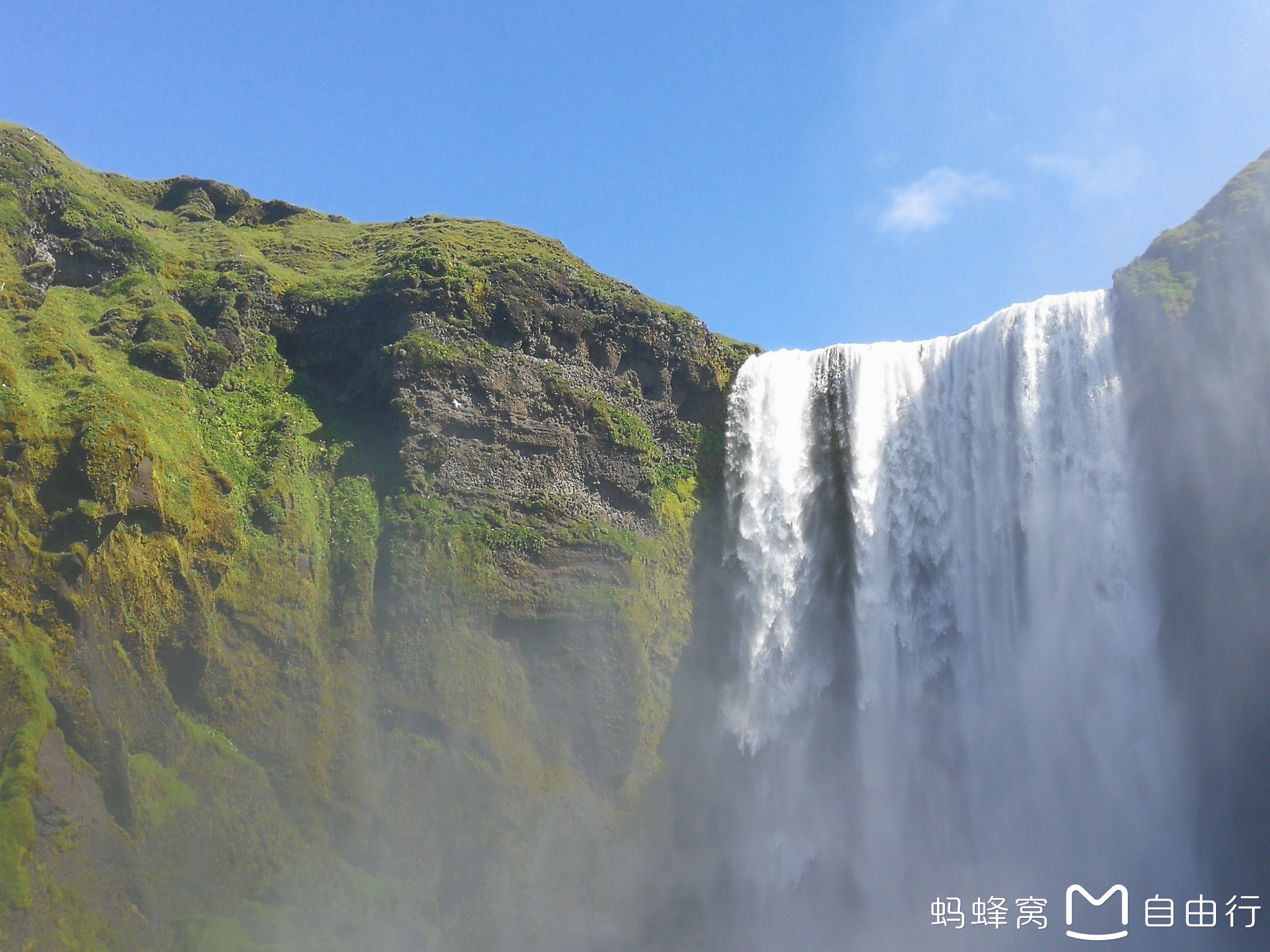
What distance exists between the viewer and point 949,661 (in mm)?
24297

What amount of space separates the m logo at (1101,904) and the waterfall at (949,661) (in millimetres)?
195

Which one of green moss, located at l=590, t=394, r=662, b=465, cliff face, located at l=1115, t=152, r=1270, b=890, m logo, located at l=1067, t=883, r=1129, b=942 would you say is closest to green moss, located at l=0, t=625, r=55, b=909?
green moss, located at l=590, t=394, r=662, b=465

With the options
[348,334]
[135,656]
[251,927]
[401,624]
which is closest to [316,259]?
[348,334]

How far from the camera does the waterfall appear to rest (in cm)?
2219

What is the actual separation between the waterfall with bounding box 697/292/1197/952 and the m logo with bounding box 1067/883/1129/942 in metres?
0.20

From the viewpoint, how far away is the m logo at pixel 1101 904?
21.0 m

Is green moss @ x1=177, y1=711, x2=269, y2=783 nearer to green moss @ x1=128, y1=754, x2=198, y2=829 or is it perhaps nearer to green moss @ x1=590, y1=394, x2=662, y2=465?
green moss @ x1=128, y1=754, x2=198, y2=829

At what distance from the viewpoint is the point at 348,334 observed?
2631 cm

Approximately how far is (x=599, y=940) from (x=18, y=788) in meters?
13.0

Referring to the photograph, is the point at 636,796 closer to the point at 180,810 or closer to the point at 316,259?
the point at 180,810

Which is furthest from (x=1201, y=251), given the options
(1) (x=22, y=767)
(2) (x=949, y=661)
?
(1) (x=22, y=767)

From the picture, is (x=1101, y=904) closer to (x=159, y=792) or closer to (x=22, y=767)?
(x=159, y=792)

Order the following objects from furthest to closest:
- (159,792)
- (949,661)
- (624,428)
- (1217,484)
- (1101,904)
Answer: (624,428) → (949,661) → (1217,484) → (1101,904) → (159,792)

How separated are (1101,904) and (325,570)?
1944 cm
